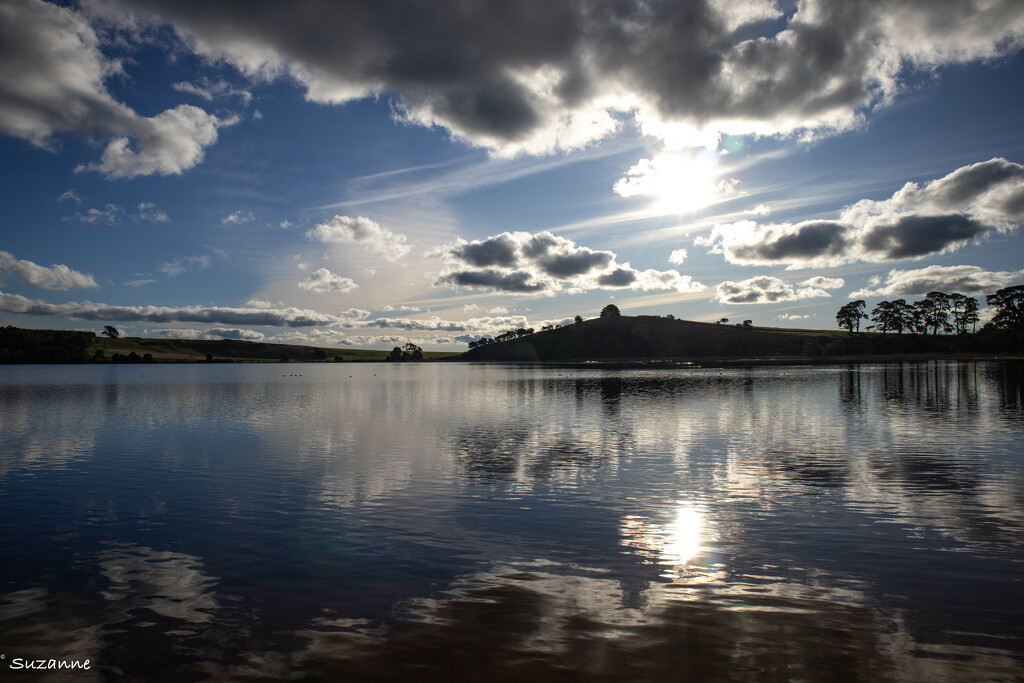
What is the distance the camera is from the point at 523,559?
16.4 m

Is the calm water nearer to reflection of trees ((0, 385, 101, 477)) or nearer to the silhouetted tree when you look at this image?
reflection of trees ((0, 385, 101, 477))

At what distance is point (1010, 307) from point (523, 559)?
824ft

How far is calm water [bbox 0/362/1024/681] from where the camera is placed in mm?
11008

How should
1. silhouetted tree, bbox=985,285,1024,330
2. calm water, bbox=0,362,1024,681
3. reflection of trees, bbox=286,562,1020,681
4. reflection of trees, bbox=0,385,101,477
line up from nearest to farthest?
reflection of trees, bbox=286,562,1020,681 < calm water, bbox=0,362,1024,681 < reflection of trees, bbox=0,385,101,477 < silhouetted tree, bbox=985,285,1024,330

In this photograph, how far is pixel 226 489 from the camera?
26031 mm

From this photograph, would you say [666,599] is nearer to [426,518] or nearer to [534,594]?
[534,594]

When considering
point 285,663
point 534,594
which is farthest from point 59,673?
point 534,594

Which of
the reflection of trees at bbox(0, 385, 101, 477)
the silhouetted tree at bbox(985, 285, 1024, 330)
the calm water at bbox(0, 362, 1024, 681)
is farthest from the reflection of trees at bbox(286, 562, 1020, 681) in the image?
the silhouetted tree at bbox(985, 285, 1024, 330)

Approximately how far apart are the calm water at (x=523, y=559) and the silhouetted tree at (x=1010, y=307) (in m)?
211

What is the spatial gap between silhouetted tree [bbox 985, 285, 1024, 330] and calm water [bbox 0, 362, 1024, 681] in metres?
211
